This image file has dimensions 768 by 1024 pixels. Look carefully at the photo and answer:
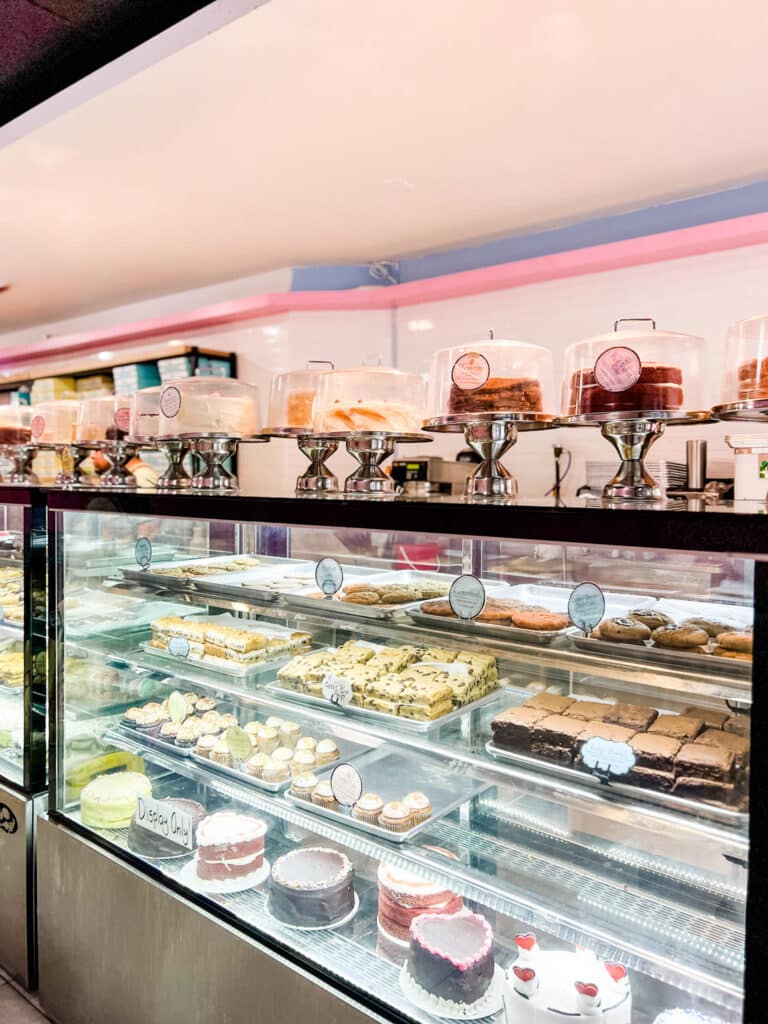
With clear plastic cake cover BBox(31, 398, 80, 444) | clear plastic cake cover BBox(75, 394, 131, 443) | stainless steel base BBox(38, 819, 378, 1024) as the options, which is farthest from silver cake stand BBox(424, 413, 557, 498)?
clear plastic cake cover BBox(31, 398, 80, 444)

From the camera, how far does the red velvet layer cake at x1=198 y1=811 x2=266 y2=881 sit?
1.88 metres

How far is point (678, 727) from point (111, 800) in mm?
1641

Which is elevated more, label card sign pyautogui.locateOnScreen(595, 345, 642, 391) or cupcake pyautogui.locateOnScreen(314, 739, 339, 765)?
label card sign pyautogui.locateOnScreen(595, 345, 642, 391)

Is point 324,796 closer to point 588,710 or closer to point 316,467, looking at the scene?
point 588,710

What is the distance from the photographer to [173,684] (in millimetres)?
2295

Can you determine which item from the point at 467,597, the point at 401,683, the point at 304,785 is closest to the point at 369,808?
the point at 304,785

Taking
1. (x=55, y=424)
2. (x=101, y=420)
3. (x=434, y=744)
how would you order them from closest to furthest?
(x=434, y=744) → (x=101, y=420) → (x=55, y=424)

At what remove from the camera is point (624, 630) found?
4.21ft

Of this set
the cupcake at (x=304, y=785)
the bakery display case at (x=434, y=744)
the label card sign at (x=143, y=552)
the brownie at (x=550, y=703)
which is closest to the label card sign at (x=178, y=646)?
the bakery display case at (x=434, y=744)

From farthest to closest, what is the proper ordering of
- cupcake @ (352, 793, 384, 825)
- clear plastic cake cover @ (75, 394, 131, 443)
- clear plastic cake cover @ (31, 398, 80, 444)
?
clear plastic cake cover @ (31, 398, 80, 444) < clear plastic cake cover @ (75, 394, 131, 443) < cupcake @ (352, 793, 384, 825)

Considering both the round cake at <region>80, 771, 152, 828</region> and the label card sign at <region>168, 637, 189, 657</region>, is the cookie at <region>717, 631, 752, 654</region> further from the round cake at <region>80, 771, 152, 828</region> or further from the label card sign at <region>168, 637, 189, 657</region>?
the round cake at <region>80, 771, 152, 828</region>

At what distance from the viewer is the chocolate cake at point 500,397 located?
1.49 metres

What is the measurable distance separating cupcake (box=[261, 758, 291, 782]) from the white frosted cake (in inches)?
28.2

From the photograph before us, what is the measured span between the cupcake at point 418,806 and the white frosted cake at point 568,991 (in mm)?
345
